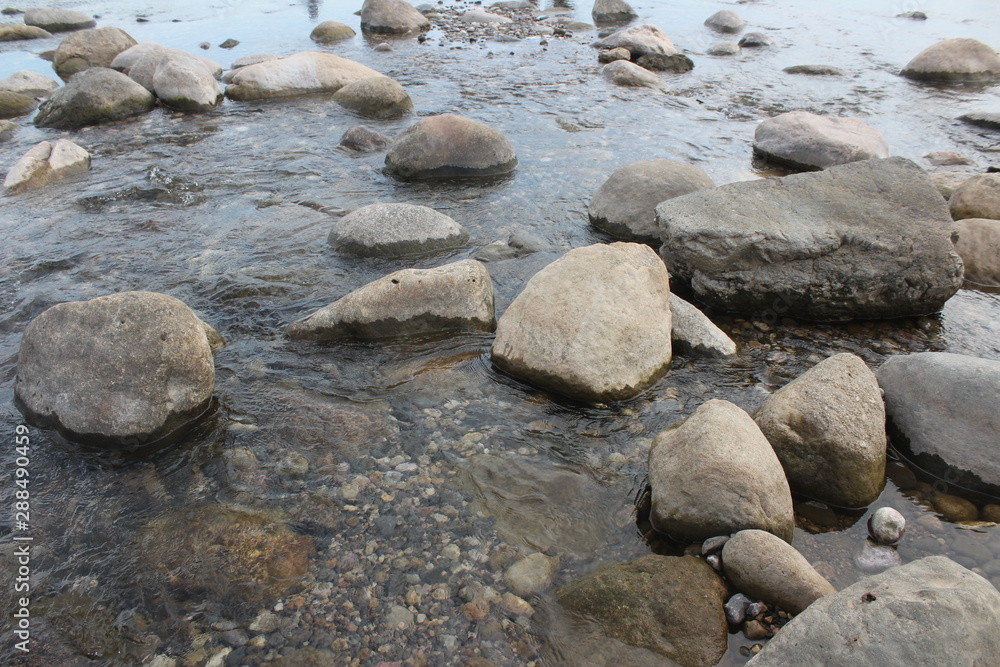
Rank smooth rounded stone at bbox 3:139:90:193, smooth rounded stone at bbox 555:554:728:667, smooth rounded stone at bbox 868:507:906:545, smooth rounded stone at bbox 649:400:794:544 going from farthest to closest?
smooth rounded stone at bbox 3:139:90:193 < smooth rounded stone at bbox 868:507:906:545 < smooth rounded stone at bbox 649:400:794:544 < smooth rounded stone at bbox 555:554:728:667

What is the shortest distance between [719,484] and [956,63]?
50.5 ft

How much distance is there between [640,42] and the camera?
15141 mm

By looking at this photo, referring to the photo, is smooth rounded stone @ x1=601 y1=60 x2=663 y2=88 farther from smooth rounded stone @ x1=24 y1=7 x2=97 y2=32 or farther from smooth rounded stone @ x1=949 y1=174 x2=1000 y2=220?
smooth rounded stone @ x1=24 y1=7 x2=97 y2=32

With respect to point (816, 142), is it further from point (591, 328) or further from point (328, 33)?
point (328, 33)

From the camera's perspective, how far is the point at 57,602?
3.18 meters

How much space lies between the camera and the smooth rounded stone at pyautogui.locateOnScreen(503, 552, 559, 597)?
328cm

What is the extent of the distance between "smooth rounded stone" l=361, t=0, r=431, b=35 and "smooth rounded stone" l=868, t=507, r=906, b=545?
58.4 feet

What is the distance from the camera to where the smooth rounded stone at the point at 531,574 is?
3277 mm

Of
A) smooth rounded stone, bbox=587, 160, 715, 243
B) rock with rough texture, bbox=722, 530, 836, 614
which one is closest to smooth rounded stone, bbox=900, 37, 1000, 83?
smooth rounded stone, bbox=587, 160, 715, 243

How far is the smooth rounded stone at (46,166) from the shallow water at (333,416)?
0.65ft

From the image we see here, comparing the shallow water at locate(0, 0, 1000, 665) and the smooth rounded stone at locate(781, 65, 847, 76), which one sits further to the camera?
the smooth rounded stone at locate(781, 65, 847, 76)

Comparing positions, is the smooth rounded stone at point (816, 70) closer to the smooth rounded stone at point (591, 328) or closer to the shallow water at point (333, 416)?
the shallow water at point (333, 416)

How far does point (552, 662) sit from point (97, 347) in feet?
11.3

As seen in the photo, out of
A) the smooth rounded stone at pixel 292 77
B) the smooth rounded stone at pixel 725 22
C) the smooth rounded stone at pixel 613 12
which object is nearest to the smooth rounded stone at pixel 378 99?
the smooth rounded stone at pixel 292 77
